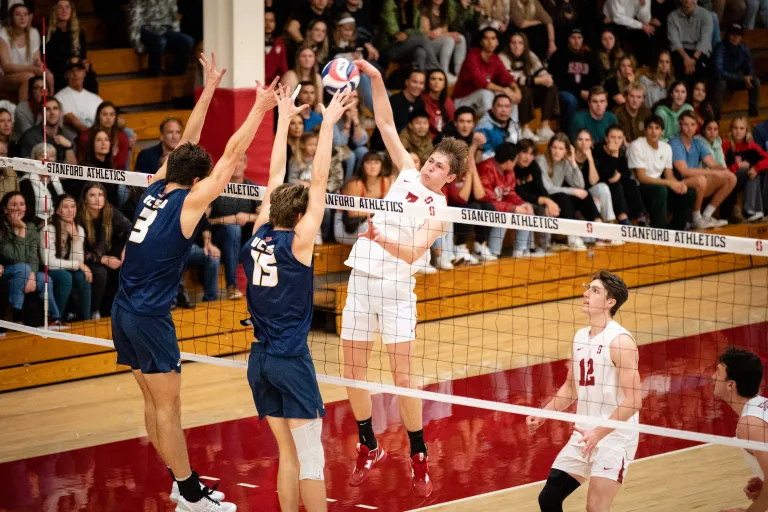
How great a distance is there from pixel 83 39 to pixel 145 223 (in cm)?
625

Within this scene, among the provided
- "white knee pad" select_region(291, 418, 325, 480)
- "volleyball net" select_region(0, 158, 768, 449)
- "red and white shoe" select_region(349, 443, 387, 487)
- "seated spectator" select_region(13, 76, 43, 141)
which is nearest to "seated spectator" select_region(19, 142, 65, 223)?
"volleyball net" select_region(0, 158, 768, 449)

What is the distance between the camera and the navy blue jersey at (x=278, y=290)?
22.7ft

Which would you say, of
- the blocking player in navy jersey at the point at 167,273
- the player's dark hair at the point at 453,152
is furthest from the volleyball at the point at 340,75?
the player's dark hair at the point at 453,152

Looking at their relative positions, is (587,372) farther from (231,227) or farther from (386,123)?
(231,227)

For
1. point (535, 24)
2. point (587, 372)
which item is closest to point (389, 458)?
point (587, 372)

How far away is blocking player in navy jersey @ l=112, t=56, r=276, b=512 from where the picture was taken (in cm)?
750

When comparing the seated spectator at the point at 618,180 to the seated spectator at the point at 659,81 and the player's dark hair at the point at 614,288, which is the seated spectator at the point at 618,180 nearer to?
the seated spectator at the point at 659,81

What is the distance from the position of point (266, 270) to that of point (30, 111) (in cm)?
606

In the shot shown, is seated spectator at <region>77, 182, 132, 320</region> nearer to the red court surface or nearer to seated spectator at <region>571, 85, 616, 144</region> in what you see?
the red court surface

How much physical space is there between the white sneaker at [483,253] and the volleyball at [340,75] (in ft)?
17.8

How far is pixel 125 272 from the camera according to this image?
25.3 ft

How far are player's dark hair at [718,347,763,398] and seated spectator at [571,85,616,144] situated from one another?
8.23m

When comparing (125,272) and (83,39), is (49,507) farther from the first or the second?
(83,39)

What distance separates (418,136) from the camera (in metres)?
13.3
